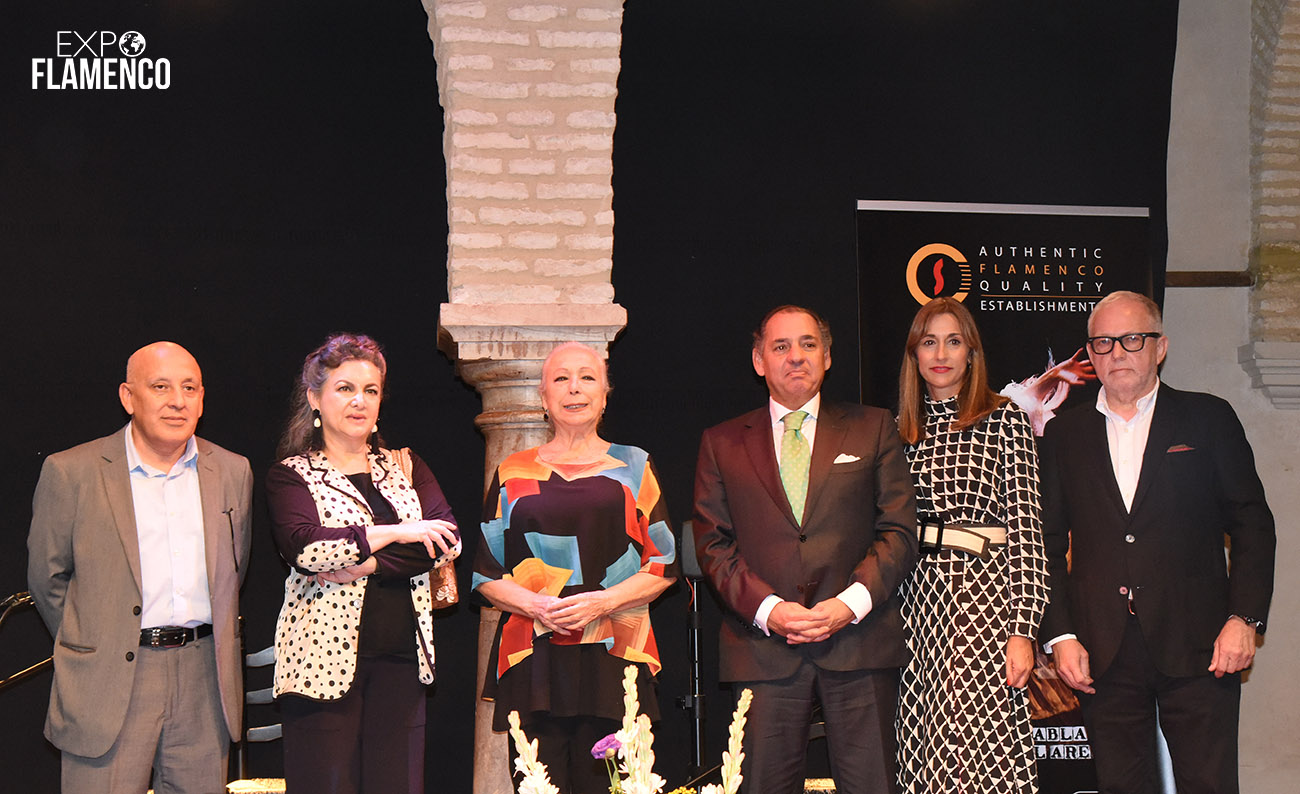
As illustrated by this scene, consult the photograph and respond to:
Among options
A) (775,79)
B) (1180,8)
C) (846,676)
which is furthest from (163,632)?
(1180,8)

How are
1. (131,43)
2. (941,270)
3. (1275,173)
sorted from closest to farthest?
1. (131,43)
2. (941,270)
3. (1275,173)

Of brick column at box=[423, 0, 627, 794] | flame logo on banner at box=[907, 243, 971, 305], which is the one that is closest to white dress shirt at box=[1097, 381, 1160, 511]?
flame logo on banner at box=[907, 243, 971, 305]

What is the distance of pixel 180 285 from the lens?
4902 mm

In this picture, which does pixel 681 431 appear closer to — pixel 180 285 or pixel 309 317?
pixel 309 317

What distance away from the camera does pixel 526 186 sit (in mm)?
4562

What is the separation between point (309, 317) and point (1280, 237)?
4584mm

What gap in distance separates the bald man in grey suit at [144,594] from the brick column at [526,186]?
3.68 feet

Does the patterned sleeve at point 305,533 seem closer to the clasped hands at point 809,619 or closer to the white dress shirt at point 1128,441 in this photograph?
the clasped hands at point 809,619

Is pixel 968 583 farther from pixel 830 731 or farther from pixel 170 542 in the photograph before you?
pixel 170 542

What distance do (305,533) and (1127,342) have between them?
2.47 meters

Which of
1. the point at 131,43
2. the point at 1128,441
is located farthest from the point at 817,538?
the point at 131,43

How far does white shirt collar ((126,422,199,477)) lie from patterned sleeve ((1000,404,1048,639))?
2453mm

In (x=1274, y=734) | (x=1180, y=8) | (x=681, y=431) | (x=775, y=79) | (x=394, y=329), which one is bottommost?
(x=1274, y=734)

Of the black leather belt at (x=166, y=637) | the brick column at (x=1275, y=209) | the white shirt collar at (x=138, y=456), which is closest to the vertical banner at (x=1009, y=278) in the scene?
the brick column at (x=1275, y=209)
